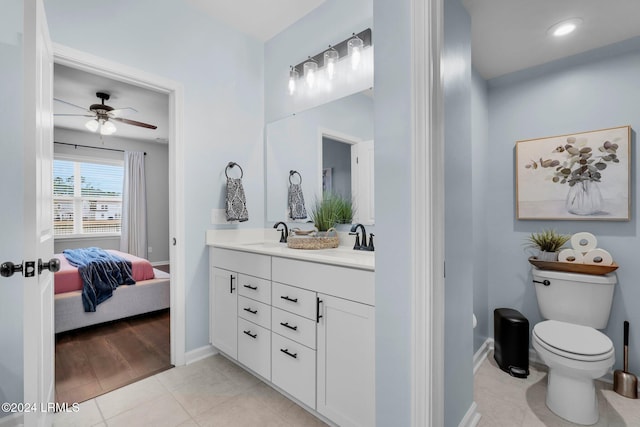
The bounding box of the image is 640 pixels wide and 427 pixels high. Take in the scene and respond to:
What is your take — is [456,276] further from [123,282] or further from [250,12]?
[123,282]

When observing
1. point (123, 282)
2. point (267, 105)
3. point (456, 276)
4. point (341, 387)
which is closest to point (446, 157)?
point (456, 276)

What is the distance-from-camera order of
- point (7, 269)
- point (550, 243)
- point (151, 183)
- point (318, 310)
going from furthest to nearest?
point (151, 183) → point (550, 243) → point (318, 310) → point (7, 269)

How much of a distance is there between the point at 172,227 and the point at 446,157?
193cm

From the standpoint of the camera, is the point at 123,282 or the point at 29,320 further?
the point at 123,282

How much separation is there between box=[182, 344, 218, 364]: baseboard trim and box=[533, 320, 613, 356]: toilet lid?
2.29 m

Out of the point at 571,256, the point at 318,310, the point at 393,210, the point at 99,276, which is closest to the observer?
the point at 393,210

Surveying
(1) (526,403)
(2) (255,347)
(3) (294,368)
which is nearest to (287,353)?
(3) (294,368)

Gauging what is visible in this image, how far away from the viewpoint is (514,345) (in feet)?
6.98

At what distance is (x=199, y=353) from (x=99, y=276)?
1539 millimetres

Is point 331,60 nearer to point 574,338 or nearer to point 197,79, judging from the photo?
point 197,79

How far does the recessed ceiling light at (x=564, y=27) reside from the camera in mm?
1814

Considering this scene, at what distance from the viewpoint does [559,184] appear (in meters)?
2.26

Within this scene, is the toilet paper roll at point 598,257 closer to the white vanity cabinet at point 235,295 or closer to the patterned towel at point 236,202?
the white vanity cabinet at point 235,295

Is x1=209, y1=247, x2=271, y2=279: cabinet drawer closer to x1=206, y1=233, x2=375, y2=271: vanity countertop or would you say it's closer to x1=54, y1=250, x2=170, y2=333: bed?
x1=206, y1=233, x2=375, y2=271: vanity countertop
